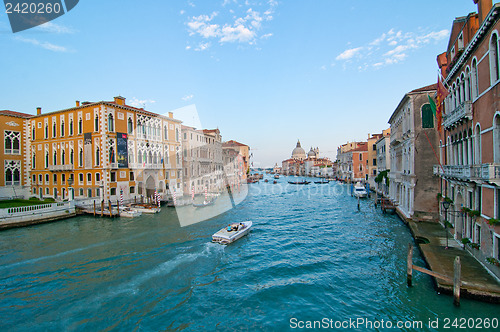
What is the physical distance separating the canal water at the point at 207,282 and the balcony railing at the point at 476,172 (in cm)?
403

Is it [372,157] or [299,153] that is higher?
[299,153]

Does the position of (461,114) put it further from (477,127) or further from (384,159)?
(384,159)

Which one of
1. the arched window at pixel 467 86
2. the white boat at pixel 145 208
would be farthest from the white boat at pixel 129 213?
the arched window at pixel 467 86

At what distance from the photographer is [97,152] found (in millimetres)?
28422

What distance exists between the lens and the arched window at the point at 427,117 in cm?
1866

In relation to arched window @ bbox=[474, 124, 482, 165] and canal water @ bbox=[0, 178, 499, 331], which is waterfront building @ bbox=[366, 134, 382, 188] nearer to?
canal water @ bbox=[0, 178, 499, 331]

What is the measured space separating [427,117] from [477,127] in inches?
357

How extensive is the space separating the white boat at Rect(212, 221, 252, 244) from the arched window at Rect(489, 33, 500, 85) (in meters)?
14.4

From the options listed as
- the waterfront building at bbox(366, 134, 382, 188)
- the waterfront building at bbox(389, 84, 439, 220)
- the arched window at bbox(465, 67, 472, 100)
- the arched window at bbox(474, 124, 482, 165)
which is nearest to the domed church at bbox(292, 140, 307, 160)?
the waterfront building at bbox(366, 134, 382, 188)

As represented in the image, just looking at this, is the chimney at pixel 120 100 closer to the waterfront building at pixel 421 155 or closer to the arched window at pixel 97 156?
the arched window at pixel 97 156

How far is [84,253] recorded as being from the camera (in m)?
14.9

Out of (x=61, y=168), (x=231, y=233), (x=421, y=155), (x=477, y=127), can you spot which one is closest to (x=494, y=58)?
(x=477, y=127)

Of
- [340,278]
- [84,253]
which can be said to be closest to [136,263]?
[84,253]

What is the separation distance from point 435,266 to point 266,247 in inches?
347
